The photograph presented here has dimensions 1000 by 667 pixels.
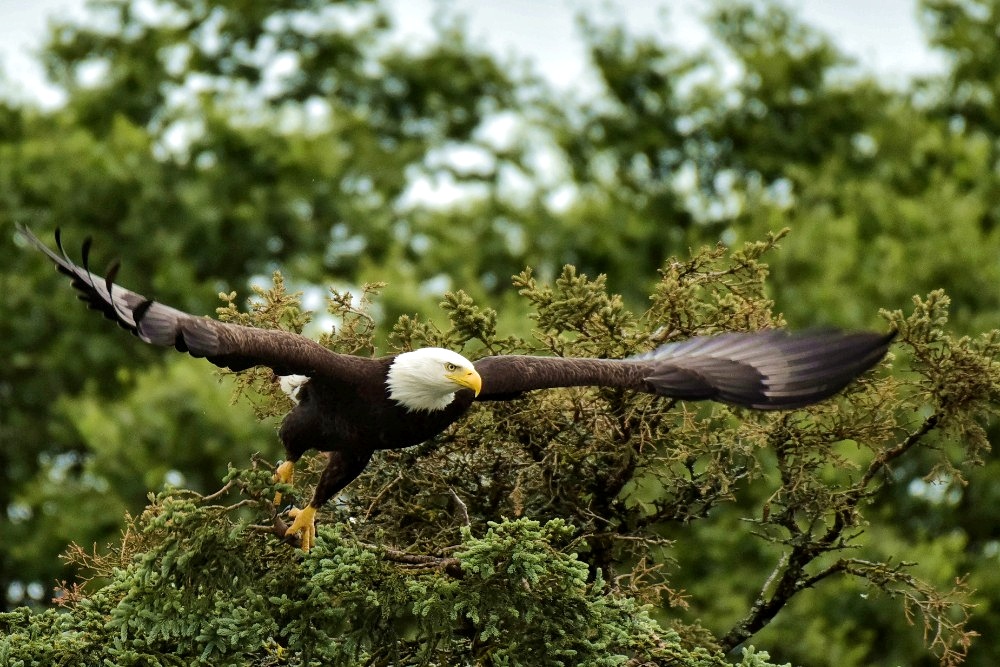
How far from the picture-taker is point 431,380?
320 inches

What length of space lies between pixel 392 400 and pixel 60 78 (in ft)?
78.8

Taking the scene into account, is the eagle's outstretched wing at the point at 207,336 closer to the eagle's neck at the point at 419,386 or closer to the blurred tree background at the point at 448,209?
the eagle's neck at the point at 419,386

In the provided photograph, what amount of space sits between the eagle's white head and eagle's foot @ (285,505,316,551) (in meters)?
0.70

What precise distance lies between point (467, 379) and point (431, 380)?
185mm

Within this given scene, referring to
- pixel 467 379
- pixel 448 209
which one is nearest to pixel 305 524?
pixel 467 379

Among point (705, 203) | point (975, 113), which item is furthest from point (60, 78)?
point (975, 113)

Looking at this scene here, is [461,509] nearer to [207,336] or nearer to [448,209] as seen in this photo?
[207,336]

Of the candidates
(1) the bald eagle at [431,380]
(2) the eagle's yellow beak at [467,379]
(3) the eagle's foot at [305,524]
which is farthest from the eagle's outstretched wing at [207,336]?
(3) the eagle's foot at [305,524]

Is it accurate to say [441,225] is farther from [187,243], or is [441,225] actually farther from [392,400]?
[392,400]

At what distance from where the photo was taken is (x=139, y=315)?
752cm

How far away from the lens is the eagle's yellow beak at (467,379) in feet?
26.5

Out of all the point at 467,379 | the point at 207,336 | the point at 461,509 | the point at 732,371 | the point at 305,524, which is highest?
the point at 207,336

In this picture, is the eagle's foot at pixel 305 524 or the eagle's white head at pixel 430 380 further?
the eagle's white head at pixel 430 380

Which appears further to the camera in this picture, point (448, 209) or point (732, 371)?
point (448, 209)
